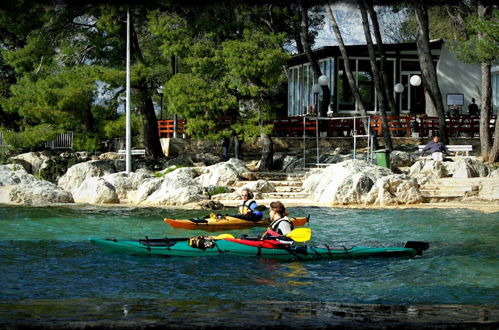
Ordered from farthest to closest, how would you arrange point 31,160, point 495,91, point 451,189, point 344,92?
point 495,91
point 344,92
point 31,160
point 451,189

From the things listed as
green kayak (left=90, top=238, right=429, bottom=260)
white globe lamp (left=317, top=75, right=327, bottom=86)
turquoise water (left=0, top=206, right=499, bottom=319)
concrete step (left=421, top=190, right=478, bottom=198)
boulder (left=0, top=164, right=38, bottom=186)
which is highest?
white globe lamp (left=317, top=75, right=327, bottom=86)

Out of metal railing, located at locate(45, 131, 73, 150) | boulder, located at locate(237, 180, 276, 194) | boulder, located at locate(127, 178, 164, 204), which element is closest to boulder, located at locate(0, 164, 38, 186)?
boulder, located at locate(127, 178, 164, 204)

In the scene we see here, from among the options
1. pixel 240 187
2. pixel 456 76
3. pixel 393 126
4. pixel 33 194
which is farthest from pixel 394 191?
pixel 456 76

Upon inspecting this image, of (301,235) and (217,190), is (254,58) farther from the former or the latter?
(301,235)

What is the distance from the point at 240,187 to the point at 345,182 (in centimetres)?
348

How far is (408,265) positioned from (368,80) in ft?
67.3

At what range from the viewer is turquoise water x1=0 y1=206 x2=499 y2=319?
27.1ft

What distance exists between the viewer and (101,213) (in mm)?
17766

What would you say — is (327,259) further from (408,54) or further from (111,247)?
(408,54)

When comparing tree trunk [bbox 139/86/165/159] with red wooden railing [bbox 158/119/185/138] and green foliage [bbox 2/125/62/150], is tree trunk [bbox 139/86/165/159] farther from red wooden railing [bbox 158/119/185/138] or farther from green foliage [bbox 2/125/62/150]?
green foliage [bbox 2/125/62/150]

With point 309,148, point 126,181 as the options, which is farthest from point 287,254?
point 309,148

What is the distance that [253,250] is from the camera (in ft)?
36.0

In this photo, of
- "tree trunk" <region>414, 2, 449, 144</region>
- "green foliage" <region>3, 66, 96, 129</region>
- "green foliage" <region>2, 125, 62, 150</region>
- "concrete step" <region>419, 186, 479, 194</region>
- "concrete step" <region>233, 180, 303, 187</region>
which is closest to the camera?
"concrete step" <region>419, 186, 479, 194</region>

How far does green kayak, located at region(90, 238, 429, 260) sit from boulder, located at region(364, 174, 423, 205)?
723cm
